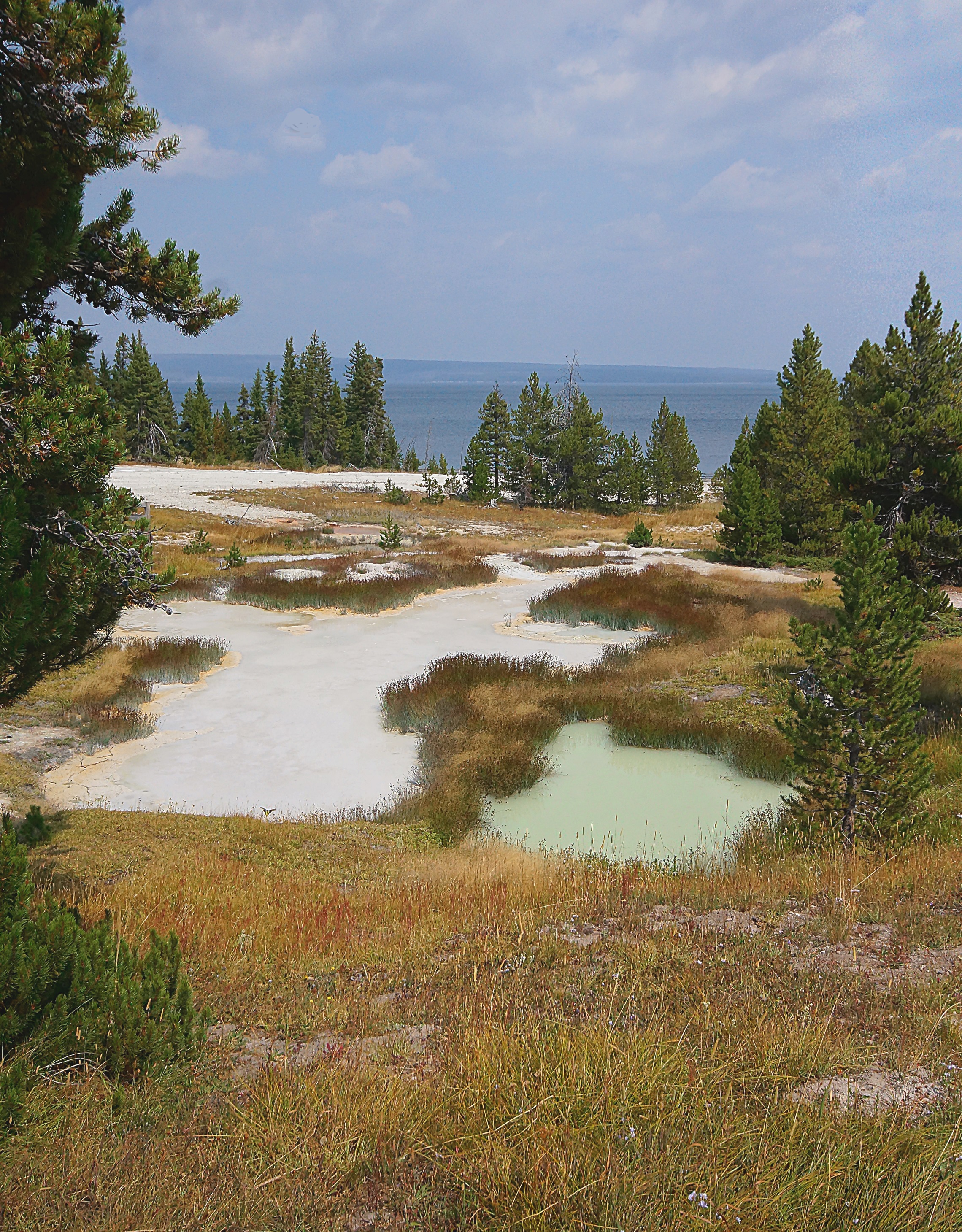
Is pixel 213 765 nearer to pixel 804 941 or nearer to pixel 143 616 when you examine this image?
pixel 804 941

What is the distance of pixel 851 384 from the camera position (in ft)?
146

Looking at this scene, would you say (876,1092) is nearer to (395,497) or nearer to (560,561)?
(560,561)

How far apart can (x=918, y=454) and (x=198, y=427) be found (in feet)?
249

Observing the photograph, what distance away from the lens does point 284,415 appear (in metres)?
86.0

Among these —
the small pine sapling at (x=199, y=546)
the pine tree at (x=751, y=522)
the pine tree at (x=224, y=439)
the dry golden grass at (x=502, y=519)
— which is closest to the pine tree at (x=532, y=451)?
the dry golden grass at (x=502, y=519)

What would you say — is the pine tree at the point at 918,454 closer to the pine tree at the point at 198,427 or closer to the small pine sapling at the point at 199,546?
the small pine sapling at the point at 199,546

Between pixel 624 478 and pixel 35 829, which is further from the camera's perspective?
pixel 624 478

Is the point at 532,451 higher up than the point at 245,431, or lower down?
lower down

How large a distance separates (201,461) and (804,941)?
79.1 metres

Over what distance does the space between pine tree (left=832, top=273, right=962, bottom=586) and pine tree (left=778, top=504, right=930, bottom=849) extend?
8.02 m

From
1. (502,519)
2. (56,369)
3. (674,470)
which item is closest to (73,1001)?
(56,369)

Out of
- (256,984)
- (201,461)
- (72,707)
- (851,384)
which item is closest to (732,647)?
(72,707)

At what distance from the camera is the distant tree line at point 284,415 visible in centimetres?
7375

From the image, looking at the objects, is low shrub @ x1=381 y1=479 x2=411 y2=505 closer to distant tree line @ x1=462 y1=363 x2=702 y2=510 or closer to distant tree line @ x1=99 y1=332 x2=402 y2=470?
distant tree line @ x1=462 y1=363 x2=702 y2=510
